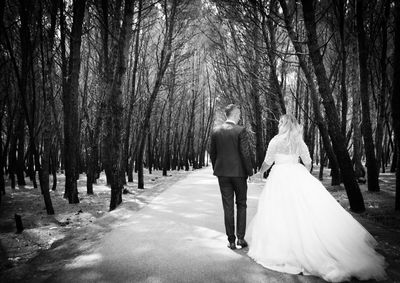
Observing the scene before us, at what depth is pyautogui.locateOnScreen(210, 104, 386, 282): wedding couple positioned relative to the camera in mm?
3564

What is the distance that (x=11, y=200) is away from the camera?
12062mm

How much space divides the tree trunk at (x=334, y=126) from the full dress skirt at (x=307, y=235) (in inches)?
135

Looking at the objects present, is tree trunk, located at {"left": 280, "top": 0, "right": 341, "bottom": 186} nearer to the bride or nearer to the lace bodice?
the lace bodice

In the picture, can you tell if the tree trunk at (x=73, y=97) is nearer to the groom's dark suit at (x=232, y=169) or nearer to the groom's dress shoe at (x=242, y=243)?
the groom's dark suit at (x=232, y=169)

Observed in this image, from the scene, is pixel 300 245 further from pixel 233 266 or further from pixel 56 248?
pixel 56 248

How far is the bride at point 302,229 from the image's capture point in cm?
352

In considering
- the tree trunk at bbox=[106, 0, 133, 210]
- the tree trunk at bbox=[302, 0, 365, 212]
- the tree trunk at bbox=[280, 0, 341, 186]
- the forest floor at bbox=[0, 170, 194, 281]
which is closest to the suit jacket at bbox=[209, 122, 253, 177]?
the forest floor at bbox=[0, 170, 194, 281]

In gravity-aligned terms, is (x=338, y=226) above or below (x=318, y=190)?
below

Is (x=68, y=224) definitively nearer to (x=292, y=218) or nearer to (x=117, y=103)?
(x=117, y=103)

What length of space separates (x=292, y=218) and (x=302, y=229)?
0.68ft

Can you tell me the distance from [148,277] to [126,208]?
184 inches

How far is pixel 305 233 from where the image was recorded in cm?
386

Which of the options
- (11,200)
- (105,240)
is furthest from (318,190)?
(11,200)

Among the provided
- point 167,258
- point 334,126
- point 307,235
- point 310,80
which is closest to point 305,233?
point 307,235
